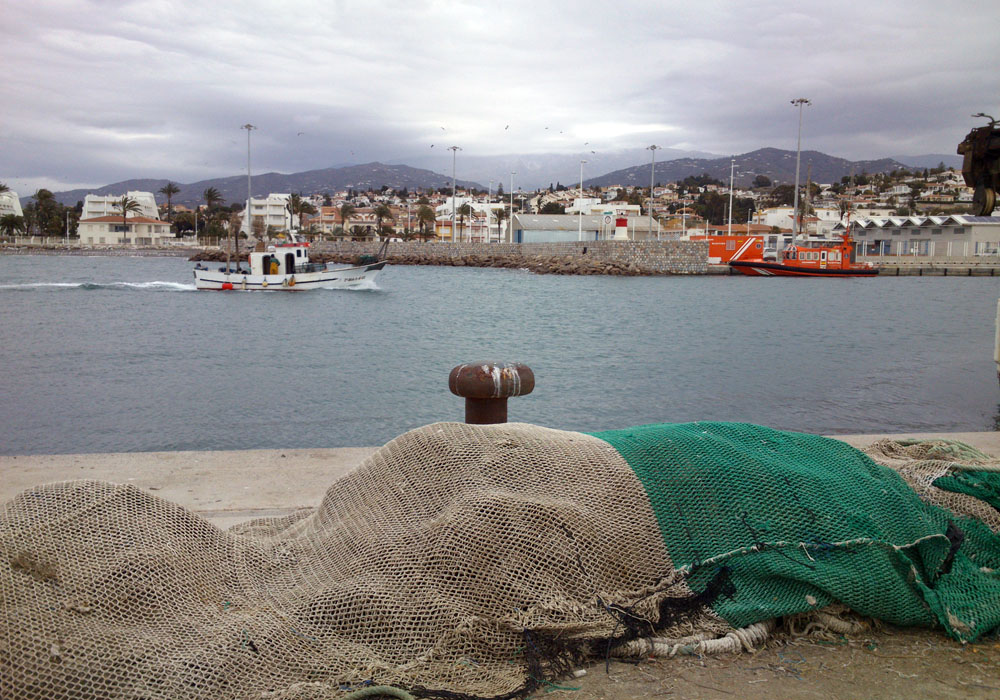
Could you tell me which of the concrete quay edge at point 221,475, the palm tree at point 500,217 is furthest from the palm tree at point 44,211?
the concrete quay edge at point 221,475

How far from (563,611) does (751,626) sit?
69cm

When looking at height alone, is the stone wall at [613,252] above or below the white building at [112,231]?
below

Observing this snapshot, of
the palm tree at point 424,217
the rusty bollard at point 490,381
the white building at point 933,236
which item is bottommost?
the rusty bollard at point 490,381

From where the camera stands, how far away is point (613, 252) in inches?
→ 2948

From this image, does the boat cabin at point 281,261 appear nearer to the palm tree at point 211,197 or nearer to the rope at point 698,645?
the rope at point 698,645

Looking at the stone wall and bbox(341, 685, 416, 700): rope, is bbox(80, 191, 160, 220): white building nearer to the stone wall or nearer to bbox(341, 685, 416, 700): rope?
the stone wall

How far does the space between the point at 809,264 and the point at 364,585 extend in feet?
235

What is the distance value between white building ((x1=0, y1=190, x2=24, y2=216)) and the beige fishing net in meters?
153

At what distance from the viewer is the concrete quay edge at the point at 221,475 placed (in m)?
4.39

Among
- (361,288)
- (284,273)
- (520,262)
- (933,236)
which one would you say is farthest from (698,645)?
(933,236)

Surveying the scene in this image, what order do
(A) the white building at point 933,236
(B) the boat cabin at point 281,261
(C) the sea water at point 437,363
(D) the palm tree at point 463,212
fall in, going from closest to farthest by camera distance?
(C) the sea water at point 437,363, (B) the boat cabin at point 281,261, (A) the white building at point 933,236, (D) the palm tree at point 463,212

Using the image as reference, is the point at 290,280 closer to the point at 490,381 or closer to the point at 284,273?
the point at 284,273

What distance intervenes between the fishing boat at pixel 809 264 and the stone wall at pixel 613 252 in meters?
3.53

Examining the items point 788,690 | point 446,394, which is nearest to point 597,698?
point 788,690
